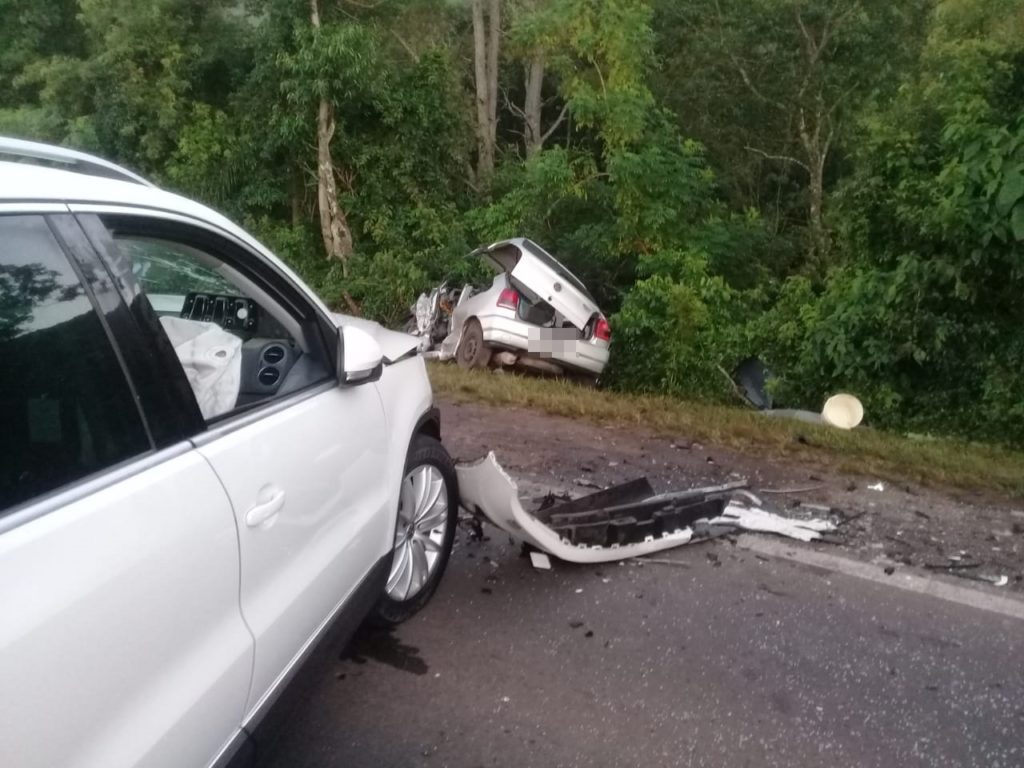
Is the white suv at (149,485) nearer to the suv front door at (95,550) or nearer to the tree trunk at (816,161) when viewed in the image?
the suv front door at (95,550)

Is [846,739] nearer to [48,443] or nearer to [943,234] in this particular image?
[48,443]

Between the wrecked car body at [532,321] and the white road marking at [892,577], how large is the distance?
687cm

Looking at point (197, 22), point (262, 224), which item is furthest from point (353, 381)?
point (197, 22)

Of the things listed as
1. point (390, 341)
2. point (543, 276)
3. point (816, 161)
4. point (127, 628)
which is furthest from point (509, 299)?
point (127, 628)

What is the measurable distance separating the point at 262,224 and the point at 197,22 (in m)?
4.35

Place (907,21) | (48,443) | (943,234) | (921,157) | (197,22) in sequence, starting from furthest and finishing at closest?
1. (197,22)
2. (907,21)
3. (921,157)
4. (943,234)
5. (48,443)

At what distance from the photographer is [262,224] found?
1719cm

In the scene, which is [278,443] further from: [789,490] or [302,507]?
[789,490]

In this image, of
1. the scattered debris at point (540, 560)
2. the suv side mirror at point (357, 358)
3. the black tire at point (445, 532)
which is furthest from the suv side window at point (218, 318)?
the scattered debris at point (540, 560)

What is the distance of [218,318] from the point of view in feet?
→ 12.6

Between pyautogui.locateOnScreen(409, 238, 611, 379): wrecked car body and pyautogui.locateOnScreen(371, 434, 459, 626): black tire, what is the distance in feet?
24.1

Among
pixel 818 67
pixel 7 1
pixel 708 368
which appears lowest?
pixel 708 368

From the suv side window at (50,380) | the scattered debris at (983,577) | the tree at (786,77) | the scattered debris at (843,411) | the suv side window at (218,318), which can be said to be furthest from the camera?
the tree at (786,77)

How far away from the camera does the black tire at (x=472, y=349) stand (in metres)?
12.0
